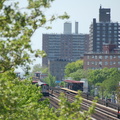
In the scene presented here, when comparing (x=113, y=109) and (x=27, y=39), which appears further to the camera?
(x=113, y=109)

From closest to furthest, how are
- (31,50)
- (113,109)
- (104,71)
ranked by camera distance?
(31,50), (113,109), (104,71)

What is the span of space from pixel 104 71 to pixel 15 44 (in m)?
175

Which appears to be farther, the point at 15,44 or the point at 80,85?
the point at 80,85

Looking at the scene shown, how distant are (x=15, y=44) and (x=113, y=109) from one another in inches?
2581

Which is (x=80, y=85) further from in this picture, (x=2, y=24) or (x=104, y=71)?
(x=2, y=24)

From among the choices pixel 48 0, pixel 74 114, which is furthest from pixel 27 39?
pixel 74 114

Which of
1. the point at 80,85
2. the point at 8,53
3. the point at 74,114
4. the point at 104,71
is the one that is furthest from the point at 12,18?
the point at 104,71

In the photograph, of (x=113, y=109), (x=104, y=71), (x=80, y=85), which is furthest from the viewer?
(x=104, y=71)

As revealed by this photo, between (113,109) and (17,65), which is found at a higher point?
(17,65)

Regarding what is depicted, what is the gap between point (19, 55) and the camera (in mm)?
17641

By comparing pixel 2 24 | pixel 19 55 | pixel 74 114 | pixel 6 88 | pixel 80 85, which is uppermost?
pixel 2 24

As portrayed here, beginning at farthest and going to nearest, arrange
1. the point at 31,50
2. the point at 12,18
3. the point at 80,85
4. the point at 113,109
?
the point at 80,85, the point at 113,109, the point at 31,50, the point at 12,18

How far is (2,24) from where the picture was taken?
54.3 ft

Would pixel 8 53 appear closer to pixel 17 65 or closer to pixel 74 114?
pixel 17 65
